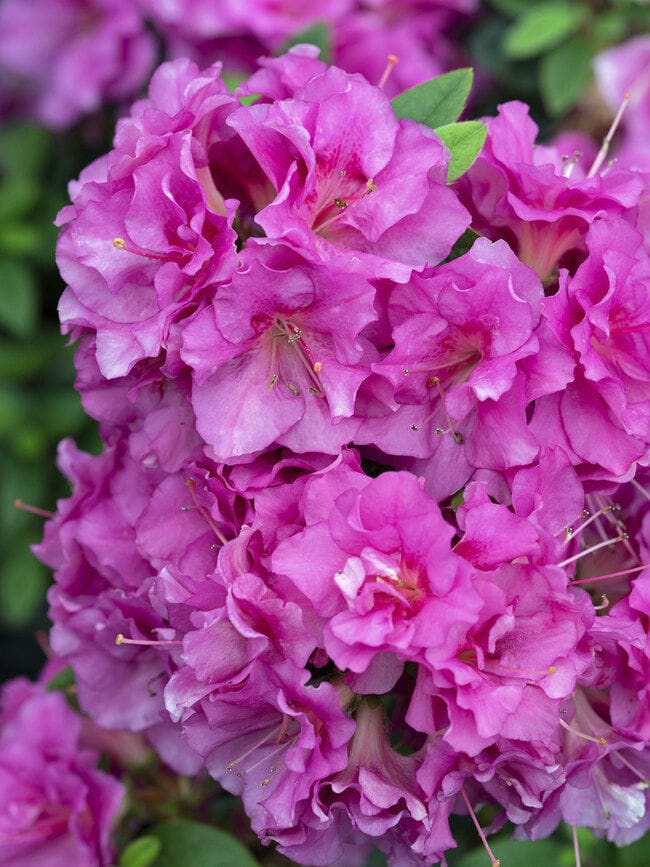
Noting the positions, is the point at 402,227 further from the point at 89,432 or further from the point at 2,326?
the point at 2,326

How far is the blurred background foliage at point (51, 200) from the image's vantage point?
6.06 feet

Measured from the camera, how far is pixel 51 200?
1.97 m

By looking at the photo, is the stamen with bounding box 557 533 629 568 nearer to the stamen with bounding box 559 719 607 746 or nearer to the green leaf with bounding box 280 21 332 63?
the stamen with bounding box 559 719 607 746

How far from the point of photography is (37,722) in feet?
3.99

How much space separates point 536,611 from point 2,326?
1.43m

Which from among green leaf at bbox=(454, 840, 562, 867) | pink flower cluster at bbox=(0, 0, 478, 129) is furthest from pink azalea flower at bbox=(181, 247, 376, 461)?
pink flower cluster at bbox=(0, 0, 478, 129)

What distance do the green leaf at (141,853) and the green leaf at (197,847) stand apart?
2 centimetres

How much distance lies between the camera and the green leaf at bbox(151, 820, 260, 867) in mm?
1139

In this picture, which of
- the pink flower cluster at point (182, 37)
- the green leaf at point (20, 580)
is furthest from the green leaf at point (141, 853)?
the pink flower cluster at point (182, 37)

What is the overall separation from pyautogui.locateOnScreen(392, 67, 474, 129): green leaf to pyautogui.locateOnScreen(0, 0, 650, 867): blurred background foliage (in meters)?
0.81

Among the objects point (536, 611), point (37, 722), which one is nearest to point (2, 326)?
point (37, 722)

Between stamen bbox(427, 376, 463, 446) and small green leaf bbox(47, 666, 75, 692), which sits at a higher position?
stamen bbox(427, 376, 463, 446)

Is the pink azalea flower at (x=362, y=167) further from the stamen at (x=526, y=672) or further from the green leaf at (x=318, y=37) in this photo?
the green leaf at (x=318, y=37)

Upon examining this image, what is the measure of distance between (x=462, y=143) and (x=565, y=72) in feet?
3.39
